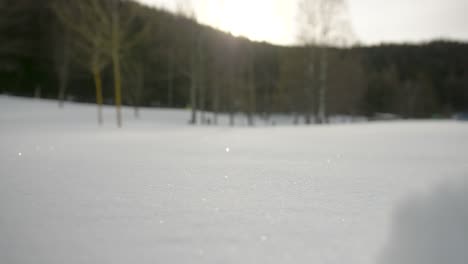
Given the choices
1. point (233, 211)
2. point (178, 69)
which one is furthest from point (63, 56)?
point (233, 211)

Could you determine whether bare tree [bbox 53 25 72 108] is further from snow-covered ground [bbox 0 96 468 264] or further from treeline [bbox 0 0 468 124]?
snow-covered ground [bbox 0 96 468 264]

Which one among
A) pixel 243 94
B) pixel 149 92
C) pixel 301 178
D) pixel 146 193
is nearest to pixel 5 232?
pixel 146 193

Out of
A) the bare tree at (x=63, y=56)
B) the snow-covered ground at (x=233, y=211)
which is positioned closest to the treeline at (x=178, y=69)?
the bare tree at (x=63, y=56)

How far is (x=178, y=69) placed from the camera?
1110 inches

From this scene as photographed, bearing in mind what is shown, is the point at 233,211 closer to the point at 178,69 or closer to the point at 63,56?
the point at 178,69

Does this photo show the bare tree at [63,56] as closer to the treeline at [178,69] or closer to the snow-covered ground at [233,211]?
the treeline at [178,69]

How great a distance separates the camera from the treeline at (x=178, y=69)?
22172mm

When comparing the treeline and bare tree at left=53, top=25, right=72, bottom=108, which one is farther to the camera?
bare tree at left=53, top=25, right=72, bottom=108

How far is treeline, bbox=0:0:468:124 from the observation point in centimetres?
2217

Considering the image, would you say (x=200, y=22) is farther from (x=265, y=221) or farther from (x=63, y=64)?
(x=265, y=221)

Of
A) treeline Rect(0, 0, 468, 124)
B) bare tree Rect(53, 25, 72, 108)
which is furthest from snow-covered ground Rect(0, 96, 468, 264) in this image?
bare tree Rect(53, 25, 72, 108)

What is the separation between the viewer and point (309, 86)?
70.6 feet

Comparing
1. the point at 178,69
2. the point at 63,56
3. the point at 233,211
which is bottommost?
the point at 233,211

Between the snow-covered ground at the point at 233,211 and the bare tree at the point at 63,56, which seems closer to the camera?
the snow-covered ground at the point at 233,211
